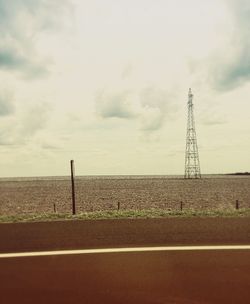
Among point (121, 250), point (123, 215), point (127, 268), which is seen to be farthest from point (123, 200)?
point (127, 268)

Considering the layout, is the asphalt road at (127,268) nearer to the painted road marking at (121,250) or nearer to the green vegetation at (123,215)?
the painted road marking at (121,250)

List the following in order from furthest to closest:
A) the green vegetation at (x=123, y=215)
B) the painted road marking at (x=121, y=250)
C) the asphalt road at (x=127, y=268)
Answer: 1. the green vegetation at (x=123, y=215)
2. the painted road marking at (x=121, y=250)
3. the asphalt road at (x=127, y=268)

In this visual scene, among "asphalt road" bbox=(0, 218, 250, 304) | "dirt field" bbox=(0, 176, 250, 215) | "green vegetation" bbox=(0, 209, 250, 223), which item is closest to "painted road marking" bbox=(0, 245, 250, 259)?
"asphalt road" bbox=(0, 218, 250, 304)

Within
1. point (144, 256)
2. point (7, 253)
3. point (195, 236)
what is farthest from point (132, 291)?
point (195, 236)

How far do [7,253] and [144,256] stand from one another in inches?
78.8

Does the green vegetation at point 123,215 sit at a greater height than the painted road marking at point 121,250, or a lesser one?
greater

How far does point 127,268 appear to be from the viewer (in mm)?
5504

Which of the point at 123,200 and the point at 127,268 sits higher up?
the point at 127,268

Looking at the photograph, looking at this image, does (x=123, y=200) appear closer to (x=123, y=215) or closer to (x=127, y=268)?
(x=123, y=215)

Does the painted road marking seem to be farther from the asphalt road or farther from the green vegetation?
the green vegetation

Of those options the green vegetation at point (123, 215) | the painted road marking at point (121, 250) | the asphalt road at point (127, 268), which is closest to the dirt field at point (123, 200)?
the green vegetation at point (123, 215)

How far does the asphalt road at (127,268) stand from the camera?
14.8 ft

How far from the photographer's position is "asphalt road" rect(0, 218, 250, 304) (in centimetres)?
452

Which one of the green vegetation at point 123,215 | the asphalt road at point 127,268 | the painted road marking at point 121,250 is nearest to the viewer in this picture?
the asphalt road at point 127,268
